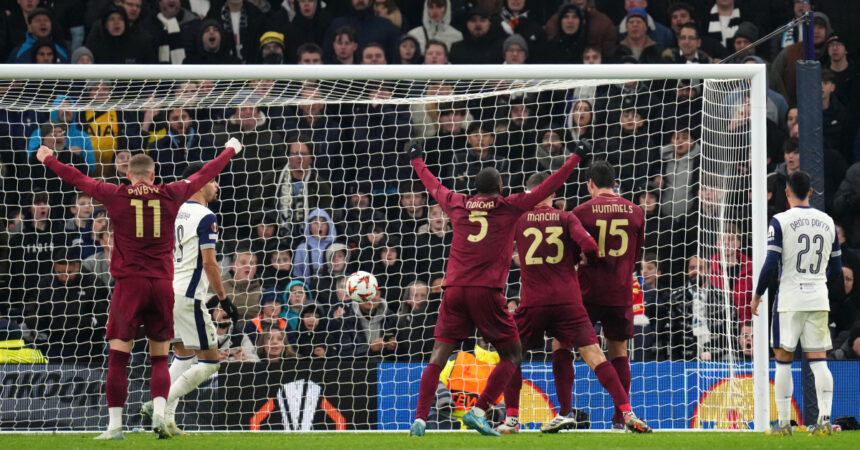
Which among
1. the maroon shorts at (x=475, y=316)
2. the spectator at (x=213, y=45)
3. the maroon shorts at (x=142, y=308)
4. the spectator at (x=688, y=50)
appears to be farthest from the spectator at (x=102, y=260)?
the spectator at (x=688, y=50)

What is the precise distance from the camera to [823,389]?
7.87 metres

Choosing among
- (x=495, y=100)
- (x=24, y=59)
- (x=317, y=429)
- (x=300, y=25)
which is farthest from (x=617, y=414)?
(x=24, y=59)

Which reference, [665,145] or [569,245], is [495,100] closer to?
[665,145]

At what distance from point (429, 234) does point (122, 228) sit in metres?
3.74

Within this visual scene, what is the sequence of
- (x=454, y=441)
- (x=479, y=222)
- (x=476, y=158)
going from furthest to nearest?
1. (x=476, y=158)
2. (x=479, y=222)
3. (x=454, y=441)

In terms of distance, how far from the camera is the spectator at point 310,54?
11805 mm

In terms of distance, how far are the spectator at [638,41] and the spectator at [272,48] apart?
365 cm

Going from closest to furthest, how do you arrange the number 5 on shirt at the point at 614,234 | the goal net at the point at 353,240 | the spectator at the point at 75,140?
1. the number 5 on shirt at the point at 614,234
2. the goal net at the point at 353,240
3. the spectator at the point at 75,140

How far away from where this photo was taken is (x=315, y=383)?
376 inches

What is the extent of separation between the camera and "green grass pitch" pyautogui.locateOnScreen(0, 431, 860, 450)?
696 cm

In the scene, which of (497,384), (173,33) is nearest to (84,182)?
(497,384)

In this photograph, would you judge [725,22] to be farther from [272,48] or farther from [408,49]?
[272,48]

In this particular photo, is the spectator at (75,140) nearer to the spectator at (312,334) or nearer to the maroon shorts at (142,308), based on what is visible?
the spectator at (312,334)

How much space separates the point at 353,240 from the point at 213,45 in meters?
2.81
